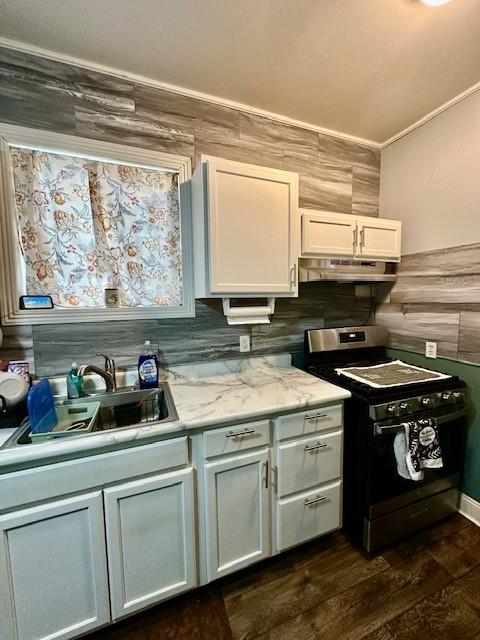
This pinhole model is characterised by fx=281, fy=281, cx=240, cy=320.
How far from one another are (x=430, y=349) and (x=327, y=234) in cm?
107

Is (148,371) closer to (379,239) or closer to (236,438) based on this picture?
(236,438)

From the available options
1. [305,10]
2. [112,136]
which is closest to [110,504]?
[112,136]

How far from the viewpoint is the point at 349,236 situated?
1868 millimetres

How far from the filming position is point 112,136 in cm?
155

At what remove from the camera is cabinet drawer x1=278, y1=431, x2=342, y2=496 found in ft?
4.56

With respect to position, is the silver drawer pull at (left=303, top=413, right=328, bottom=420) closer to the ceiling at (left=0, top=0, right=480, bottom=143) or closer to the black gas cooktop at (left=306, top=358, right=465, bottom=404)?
the black gas cooktop at (left=306, top=358, right=465, bottom=404)

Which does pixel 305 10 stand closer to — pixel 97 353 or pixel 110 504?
pixel 97 353

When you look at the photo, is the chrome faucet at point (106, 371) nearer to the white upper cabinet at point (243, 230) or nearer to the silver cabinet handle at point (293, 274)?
the white upper cabinet at point (243, 230)

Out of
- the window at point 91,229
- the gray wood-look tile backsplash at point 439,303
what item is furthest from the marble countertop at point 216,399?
the gray wood-look tile backsplash at point 439,303

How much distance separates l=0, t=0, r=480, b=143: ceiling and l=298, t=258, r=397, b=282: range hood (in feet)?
3.26

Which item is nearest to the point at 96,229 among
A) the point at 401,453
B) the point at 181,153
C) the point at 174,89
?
the point at 181,153

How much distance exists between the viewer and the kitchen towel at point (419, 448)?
4.66 ft

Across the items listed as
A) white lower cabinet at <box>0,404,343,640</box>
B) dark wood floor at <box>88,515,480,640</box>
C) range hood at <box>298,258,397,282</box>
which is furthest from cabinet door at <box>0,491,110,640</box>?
range hood at <box>298,258,397,282</box>

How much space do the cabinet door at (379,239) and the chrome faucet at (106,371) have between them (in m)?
1.70
